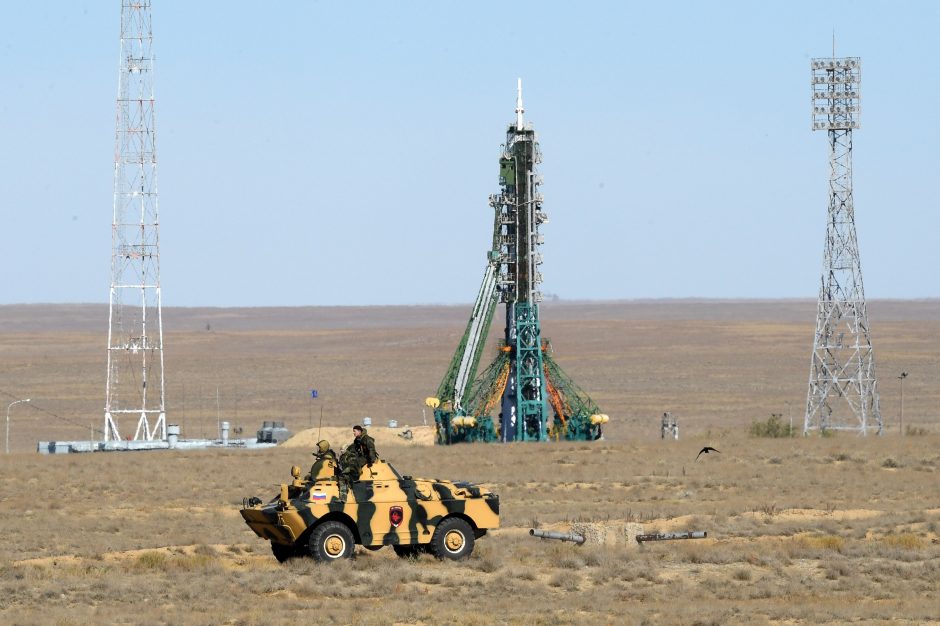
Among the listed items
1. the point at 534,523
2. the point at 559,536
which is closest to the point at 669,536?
the point at 559,536

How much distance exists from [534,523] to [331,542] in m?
7.92

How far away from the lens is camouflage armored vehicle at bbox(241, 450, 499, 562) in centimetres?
2578

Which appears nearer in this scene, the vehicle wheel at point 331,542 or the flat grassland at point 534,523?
the flat grassland at point 534,523

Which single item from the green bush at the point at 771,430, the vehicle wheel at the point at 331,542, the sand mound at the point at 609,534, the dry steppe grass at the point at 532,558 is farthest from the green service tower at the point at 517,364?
the vehicle wheel at the point at 331,542

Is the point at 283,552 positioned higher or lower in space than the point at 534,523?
higher

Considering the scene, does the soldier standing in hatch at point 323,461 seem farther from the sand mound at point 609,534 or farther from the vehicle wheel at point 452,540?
the sand mound at point 609,534

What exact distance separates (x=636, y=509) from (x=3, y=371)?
8038 cm

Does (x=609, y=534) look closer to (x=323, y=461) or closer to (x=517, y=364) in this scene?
(x=323, y=461)

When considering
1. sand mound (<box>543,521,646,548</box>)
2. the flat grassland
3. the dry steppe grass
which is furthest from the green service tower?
sand mound (<box>543,521,646,548</box>)

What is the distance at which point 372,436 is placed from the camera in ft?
204

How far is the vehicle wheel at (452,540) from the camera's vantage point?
26.6 metres

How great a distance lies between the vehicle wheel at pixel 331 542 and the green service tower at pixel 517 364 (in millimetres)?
31485

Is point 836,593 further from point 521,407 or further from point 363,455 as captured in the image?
point 521,407

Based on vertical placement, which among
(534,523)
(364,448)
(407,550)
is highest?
(364,448)
